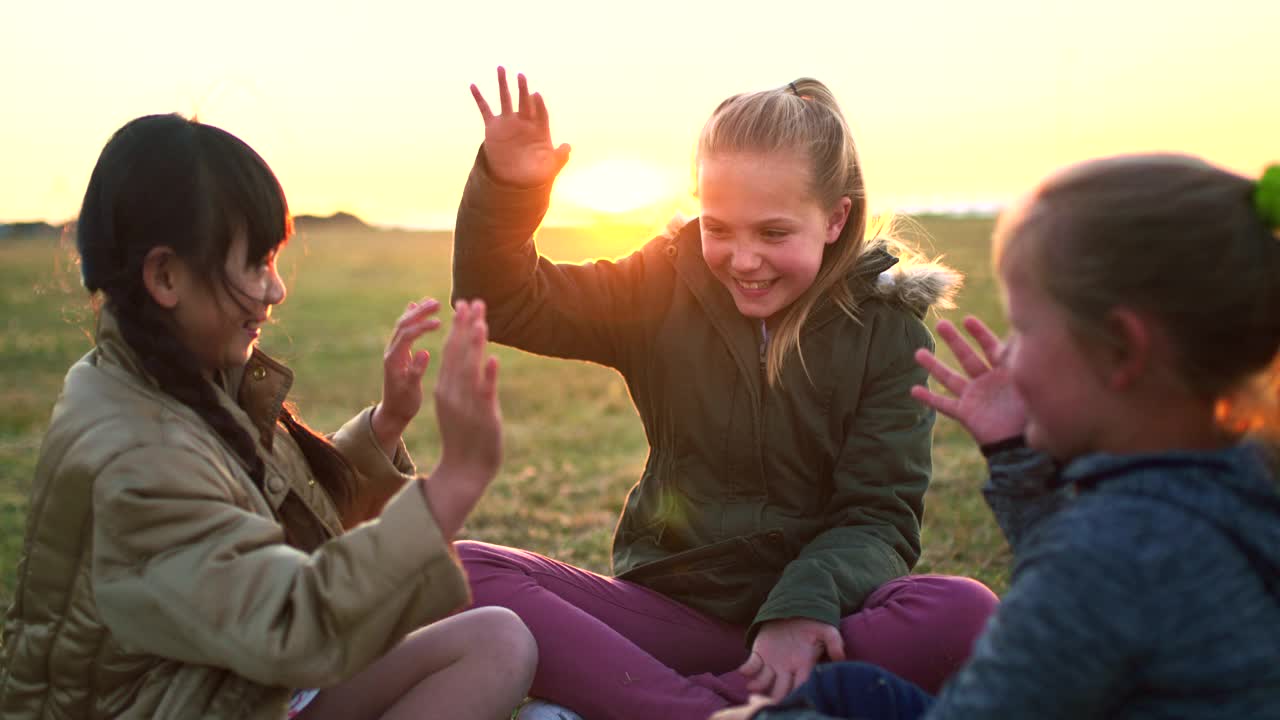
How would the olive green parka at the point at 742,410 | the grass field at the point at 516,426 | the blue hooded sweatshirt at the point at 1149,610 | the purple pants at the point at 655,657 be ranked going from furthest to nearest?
the grass field at the point at 516,426 → the olive green parka at the point at 742,410 → the purple pants at the point at 655,657 → the blue hooded sweatshirt at the point at 1149,610

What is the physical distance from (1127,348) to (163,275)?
177 cm

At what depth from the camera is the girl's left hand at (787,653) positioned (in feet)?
8.89

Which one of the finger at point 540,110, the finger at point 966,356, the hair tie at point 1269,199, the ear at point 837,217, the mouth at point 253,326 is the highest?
the finger at point 540,110

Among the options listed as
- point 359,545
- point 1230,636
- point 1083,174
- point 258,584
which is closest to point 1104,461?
point 1230,636

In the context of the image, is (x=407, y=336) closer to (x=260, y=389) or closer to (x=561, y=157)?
(x=260, y=389)

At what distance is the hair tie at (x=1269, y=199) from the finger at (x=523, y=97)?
1835mm

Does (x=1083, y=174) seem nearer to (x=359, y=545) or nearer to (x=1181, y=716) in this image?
(x=1181, y=716)

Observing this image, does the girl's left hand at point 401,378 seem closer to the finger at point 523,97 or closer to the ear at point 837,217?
the finger at point 523,97

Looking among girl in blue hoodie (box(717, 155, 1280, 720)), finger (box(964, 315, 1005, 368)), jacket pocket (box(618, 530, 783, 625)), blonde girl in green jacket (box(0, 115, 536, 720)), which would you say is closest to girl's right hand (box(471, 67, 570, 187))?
blonde girl in green jacket (box(0, 115, 536, 720))

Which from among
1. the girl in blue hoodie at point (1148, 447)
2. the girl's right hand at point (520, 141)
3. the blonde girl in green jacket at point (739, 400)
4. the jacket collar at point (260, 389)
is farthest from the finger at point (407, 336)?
the girl in blue hoodie at point (1148, 447)

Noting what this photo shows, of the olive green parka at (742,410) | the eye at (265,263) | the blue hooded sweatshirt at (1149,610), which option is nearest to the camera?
the blue hooded sweatshirt at (1149,610)

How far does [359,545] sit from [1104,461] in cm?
126

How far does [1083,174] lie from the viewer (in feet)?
5.76

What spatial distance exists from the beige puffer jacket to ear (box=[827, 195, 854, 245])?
166 cm
